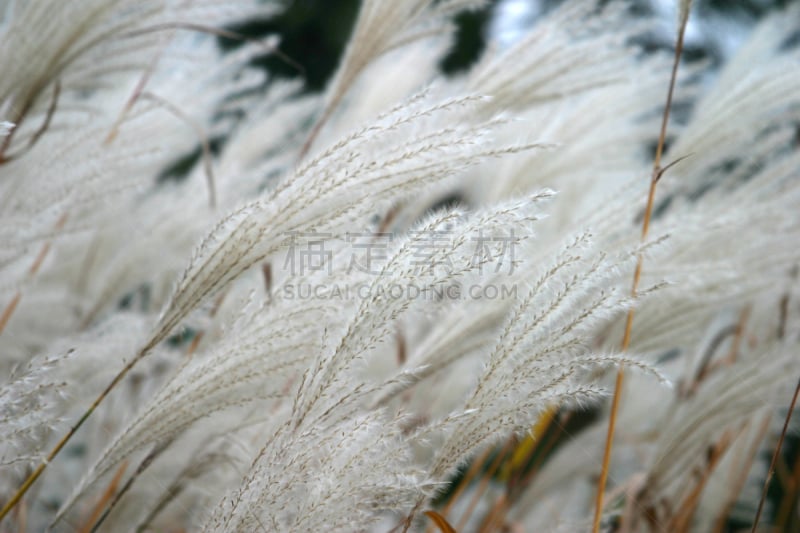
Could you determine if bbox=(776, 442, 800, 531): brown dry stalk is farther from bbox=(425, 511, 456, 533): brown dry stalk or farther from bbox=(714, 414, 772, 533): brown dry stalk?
bbox=(425, 511, 456, 533): brown dry stalk

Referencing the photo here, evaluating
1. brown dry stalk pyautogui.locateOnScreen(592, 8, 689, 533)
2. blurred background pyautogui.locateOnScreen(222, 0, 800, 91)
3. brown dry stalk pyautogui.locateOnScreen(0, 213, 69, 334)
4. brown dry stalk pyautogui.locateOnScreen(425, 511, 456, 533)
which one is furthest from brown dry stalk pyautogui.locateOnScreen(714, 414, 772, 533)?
blurred background pyautogui.locateOnScreen(222, 0, 800, 91)

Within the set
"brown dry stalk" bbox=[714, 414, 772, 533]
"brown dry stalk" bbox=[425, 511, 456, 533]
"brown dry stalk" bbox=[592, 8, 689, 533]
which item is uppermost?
"brown dry stalk" bbox=[592, 8, 689, 533]

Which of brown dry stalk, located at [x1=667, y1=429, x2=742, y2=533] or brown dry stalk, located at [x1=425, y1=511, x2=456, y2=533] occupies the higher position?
brown dry stalk, located at [x1=425, y1=511, x2=456, y2=533]

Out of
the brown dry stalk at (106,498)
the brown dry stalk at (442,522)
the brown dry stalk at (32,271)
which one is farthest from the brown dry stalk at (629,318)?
the brown dry stalk at (32,271)

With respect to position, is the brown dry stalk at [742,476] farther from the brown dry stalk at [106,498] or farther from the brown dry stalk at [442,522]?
the brown dry stalk at [106,498]

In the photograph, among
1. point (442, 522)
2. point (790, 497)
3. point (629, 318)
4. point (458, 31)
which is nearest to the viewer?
point (442, 522)

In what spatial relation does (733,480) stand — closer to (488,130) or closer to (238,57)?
(488,130)

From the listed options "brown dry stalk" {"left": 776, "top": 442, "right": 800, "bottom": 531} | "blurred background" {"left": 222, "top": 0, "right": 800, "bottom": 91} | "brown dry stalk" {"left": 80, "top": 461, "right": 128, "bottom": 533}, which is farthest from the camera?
"blurred background" {"left": 222, "top": 0, "right": 800, "bottom": 91}

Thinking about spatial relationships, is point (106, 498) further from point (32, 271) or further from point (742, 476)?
point (742, 476)

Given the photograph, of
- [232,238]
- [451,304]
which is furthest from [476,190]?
[232,238]

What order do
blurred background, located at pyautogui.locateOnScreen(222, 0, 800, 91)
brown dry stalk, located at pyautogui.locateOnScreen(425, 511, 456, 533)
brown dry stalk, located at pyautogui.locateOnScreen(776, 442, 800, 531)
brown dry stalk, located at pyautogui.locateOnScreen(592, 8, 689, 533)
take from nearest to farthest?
brown dry stalk, located at pyautogui.locateOnScreen(425, 511, 456, 533) → brown dry stalk, located at pyautogui.locateOnScreen(592, 8, 689, 533) → brown dry stalk, located at pyautogui.locateOnScreen(776, 442, 800, 531) → blurred background, located at pyautogui.locateOnScreen(222, 0, 800, 91)

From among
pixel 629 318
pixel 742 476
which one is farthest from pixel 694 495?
pixel 629 318
